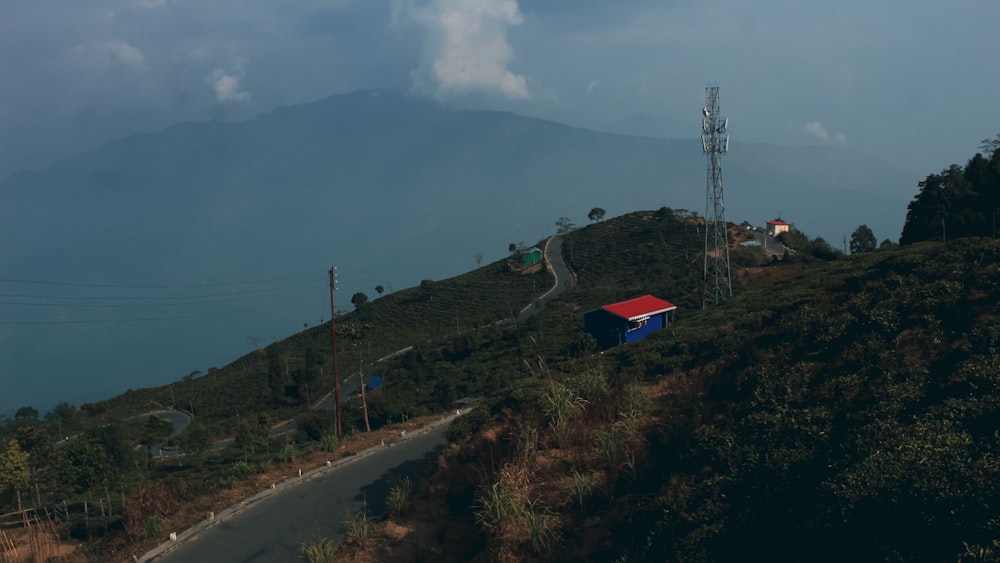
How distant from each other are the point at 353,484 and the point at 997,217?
39.3 m

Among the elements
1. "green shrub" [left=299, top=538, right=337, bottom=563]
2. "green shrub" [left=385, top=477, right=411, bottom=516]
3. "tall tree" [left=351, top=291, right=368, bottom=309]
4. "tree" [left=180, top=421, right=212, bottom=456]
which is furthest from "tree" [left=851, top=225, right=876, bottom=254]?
"green shrub" [left=299, top=538, right=337, bottom=563]

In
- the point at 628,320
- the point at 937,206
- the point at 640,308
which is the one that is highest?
the point at 937,206

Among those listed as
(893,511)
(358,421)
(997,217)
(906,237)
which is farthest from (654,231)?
(893,511)

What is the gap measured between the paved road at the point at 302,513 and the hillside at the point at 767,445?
2.96 m

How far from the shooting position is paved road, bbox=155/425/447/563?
1716 cm

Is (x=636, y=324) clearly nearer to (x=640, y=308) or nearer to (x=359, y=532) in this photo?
(x=640, y=308)

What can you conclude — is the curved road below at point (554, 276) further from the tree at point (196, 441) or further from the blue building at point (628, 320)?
the tree at point (196, 441)

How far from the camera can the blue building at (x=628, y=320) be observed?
42812 millimetres

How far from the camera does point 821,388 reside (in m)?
14.5

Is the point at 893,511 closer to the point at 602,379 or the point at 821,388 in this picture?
the point at 821,388

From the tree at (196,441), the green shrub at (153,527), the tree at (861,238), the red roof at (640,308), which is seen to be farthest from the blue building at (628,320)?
the tree at (861,238)

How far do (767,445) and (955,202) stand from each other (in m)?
41.5

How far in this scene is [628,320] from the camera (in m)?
42.5

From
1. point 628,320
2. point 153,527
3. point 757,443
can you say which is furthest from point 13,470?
point 628,320
